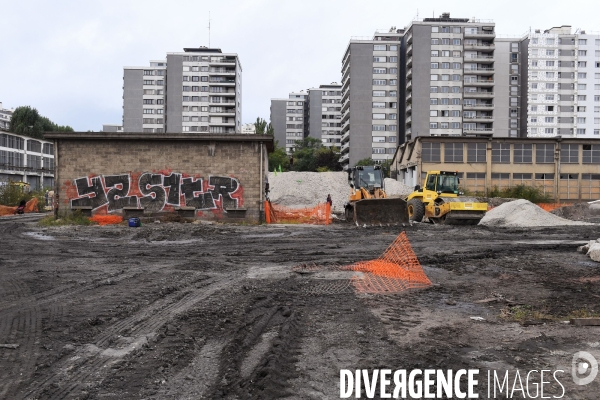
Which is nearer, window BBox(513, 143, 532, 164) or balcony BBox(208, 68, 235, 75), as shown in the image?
window BBox(513, 143, 532, 164)

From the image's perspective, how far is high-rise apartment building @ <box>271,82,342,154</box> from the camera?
132m

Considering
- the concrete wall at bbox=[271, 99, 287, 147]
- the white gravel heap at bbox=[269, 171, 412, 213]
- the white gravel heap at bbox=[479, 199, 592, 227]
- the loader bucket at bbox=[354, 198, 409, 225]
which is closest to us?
the loader bucket at bbox=[354, 198, 409, 225]

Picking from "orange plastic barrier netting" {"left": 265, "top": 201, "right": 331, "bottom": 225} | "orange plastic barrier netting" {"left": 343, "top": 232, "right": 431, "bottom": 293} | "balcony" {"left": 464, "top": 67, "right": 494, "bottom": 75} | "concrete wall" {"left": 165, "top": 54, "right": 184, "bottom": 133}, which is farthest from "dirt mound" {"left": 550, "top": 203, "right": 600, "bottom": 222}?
"concrete wall" {"left": 165, "top": 54, "right": 184, "bottom": 133}

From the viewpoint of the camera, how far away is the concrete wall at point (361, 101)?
87312 mm

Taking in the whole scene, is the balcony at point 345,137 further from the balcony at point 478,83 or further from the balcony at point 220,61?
the balcony at point 220,61

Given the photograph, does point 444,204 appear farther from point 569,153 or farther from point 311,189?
point 569,153

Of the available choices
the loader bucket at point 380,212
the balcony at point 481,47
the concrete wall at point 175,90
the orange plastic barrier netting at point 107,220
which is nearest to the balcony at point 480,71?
the balcony at point 481,47

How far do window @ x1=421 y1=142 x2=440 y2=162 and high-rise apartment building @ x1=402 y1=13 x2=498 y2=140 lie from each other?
3813cm

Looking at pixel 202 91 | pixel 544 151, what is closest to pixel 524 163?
pixel 544 151

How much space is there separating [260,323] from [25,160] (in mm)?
79784

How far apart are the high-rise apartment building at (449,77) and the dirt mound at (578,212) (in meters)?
50.1

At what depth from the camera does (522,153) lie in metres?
47.2

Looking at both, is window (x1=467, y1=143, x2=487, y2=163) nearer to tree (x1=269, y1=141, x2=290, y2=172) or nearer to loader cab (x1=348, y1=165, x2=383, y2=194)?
loader cab (x1=348, y1=165, x2=383, y2=194)

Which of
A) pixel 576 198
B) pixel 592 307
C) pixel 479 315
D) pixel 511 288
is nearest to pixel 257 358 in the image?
pixel 479 315
